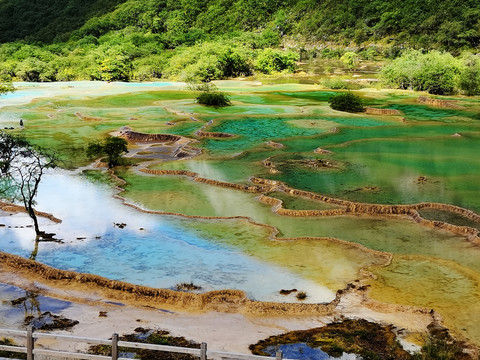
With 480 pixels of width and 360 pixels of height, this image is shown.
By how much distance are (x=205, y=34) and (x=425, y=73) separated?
230ft

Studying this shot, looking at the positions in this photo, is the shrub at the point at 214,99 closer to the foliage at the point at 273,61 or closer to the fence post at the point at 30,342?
the foliage at the point at 273,61

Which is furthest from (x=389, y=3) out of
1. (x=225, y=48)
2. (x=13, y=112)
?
(x=13, y=112)

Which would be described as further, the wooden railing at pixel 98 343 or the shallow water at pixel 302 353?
the shallow water at pixel 302 353

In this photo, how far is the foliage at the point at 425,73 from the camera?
5744cm

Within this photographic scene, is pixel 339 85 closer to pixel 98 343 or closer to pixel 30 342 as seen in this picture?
pixel 98 343

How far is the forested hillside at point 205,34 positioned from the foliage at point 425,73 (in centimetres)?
2392

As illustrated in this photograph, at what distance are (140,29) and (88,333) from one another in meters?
129

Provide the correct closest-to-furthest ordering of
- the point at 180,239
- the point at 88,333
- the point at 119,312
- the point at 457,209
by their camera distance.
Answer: the point at 88,333
the point at 119,312
the point at 180,239
the point at 457,209

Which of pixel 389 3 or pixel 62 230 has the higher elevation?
pixel 389 3

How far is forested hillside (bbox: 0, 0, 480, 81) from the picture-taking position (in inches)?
3142

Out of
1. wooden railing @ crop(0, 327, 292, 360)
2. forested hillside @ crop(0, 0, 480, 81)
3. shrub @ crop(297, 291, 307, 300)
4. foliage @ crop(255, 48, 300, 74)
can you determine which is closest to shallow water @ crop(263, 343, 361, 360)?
shrub @ crop(297, 291, 307, 300)

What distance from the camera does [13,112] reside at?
155ft

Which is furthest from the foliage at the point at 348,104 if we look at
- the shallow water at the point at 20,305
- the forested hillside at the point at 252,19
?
the forested hillside at the point at 252,19

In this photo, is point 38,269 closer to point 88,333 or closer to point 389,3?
point 88,333
